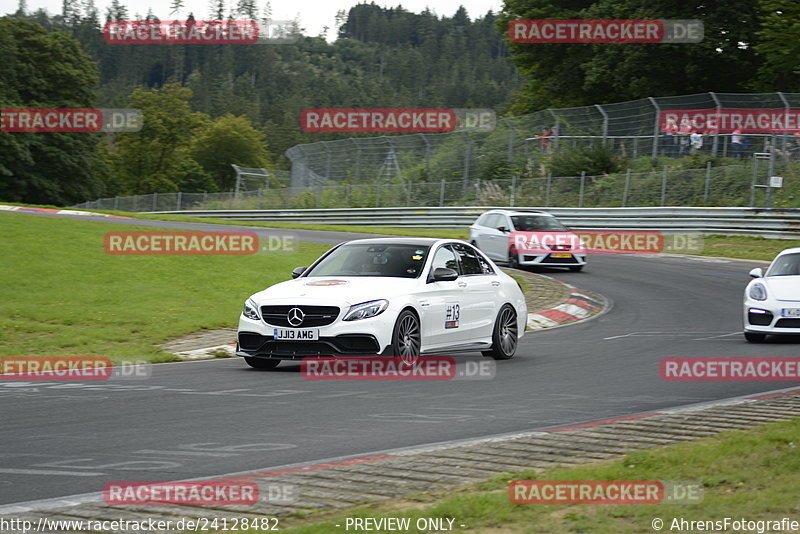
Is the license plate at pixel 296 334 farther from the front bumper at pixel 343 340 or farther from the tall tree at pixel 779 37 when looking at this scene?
the tall tree at pixel 779 37

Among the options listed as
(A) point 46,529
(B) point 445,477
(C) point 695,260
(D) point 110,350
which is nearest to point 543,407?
(B) point 445,477

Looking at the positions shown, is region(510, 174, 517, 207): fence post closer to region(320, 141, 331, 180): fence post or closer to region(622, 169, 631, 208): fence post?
region(622, 169, 631, 208): fence post

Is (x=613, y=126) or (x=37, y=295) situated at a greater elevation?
(x=613, y=126)

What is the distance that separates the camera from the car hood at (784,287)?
1475 cm

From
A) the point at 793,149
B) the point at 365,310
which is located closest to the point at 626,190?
the point at 793,149

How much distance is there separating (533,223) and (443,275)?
15442mm

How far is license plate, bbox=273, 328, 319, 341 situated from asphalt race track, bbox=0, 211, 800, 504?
1.34 feet

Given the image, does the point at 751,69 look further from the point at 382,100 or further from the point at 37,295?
the point at 382,100

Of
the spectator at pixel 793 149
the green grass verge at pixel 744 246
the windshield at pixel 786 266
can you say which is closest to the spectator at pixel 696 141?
the spectator at pixel 793 149

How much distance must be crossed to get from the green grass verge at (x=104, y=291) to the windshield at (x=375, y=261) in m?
2.30

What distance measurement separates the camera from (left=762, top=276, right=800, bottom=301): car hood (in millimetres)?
14750

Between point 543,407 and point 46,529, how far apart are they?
5.02 meters

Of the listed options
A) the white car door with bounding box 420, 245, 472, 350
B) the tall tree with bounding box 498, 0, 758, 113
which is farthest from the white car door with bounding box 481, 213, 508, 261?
the tall tree with bounding box 498, 0, 758, 113

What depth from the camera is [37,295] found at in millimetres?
16750
